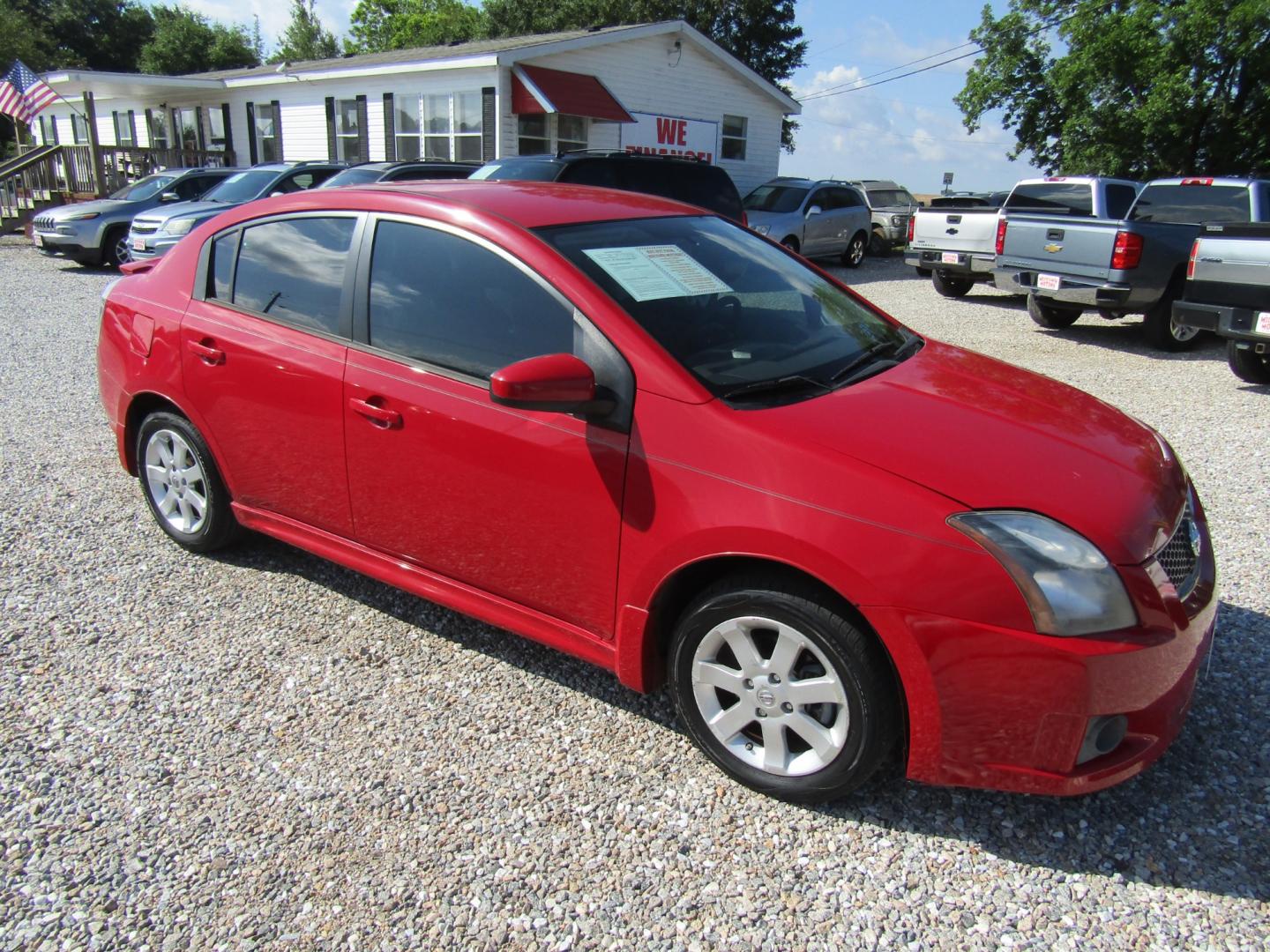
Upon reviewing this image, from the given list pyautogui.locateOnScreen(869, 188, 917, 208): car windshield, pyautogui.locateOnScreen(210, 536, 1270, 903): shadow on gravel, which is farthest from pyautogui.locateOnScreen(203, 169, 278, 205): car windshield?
pyautogui.locateOnScreen(869, 188, 917, 208): car windshield

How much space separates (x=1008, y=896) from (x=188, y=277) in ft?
12.7

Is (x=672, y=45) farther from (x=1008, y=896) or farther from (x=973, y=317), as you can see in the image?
(x=1008, y=896)

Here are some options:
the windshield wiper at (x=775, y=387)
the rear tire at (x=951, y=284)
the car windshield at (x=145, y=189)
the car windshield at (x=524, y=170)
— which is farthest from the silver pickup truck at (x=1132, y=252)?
the car windshield at (x=145, y=189)

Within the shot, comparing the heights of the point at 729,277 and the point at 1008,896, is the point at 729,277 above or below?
above

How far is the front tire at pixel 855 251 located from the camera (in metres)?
17.9

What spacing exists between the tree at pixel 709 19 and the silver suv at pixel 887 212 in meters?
13.3

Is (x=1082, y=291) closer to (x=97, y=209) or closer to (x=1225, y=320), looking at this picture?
(x=1225, y=320)

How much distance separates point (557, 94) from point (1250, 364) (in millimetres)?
14714

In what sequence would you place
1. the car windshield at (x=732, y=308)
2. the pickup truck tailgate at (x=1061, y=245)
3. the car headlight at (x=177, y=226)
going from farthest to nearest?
1. the car headlight at (x=177, y=226)
2. the pickup truck tailgate at (x=1061, y=245)
3. the car windshield at (x=732, y=308)

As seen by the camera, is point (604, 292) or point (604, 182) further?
point (604, 182)

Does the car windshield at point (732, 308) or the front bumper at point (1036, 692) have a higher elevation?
the car windshield at point (732, 308)

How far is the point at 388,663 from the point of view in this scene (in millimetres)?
3379

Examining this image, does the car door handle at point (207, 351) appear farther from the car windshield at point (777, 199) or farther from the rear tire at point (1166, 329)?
the car windshield at point (777, 199)

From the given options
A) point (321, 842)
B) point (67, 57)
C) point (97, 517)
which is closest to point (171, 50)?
point (67, 57)
